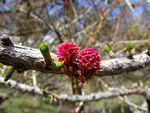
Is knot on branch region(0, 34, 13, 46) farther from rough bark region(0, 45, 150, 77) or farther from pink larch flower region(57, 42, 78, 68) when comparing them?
pink larch flower region(57, 42, 78, 68)

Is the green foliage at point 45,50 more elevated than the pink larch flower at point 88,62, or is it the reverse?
the green foliage at point 45,50

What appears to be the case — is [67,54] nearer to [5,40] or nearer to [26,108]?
[5,40]

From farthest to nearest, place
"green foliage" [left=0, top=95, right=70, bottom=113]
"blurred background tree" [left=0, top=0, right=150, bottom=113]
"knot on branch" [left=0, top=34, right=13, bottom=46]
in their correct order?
"green foliage" [left=0, top=95, right=70, bottom=113]
"blurred background tree" [left=0, top=0, right=150, bottom=113]
"knot on branch" [left=0, top=34, right=13, bottom=46]

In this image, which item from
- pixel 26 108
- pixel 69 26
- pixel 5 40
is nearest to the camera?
pixel 5 40

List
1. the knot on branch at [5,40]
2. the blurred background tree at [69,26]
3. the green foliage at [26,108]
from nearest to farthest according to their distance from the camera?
the knot on branch at [5,40] → the blurred background tree at [69,26] → the green foliage at [26,108]

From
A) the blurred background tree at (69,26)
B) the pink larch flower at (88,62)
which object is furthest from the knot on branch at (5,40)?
the blurred background tree at (69,26)

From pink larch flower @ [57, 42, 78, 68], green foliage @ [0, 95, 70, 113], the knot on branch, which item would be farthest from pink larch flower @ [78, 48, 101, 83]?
green foliage @ [0, 95, 70, 113]

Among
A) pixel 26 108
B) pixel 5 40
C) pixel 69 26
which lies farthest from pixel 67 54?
pixel 26 108

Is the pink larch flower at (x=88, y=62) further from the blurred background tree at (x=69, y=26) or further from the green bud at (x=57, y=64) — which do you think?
the blurred background tree at (x=69, y=26)

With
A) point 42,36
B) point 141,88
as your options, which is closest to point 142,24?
point 42,36
